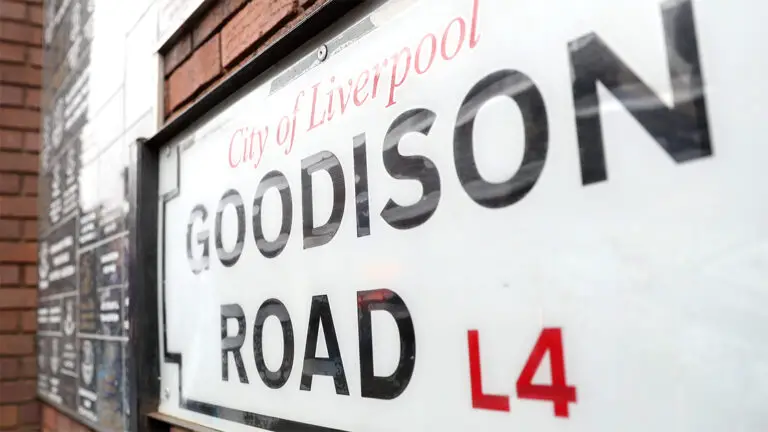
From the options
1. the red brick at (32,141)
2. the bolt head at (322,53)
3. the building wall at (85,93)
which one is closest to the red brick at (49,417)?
the building wall at (85,93)

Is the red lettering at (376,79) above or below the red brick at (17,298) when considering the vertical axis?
above

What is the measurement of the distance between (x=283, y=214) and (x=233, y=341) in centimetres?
23

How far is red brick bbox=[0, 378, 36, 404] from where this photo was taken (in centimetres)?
206

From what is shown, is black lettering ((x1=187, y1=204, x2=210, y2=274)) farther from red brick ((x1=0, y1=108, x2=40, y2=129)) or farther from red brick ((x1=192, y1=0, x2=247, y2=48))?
red brick ((x1=0, y1=108, x2=40, y2=129))

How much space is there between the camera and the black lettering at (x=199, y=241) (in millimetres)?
1050

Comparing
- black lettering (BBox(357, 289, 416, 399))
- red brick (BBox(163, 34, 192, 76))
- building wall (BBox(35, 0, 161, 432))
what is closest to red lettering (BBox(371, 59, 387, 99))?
black lettering (BBox(357, 289, 416, 399))

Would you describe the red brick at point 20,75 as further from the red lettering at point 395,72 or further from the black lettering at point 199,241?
the red lettering at point 395,72

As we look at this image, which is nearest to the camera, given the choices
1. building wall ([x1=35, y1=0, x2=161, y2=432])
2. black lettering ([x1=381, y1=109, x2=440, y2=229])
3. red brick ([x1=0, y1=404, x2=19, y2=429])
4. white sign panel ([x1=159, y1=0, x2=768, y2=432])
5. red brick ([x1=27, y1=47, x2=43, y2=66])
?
white sign panel ([x1=159, y1=0, x2=768, y2=432])

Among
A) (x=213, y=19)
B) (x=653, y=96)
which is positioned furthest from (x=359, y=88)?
(x=213, y=19)

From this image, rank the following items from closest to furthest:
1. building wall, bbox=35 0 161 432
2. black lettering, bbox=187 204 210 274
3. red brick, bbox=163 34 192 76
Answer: black lettering, bbox=187 204 210 274
red brick, bbox=163 34 192 76
building wall, bbox=35 0 161 432

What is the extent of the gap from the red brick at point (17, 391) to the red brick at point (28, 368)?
0.08 ft

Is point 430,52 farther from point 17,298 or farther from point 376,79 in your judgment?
point 17,298

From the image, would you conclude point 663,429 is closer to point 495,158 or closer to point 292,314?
point 495,158

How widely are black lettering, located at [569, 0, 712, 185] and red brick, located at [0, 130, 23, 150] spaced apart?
2216 millimetres
